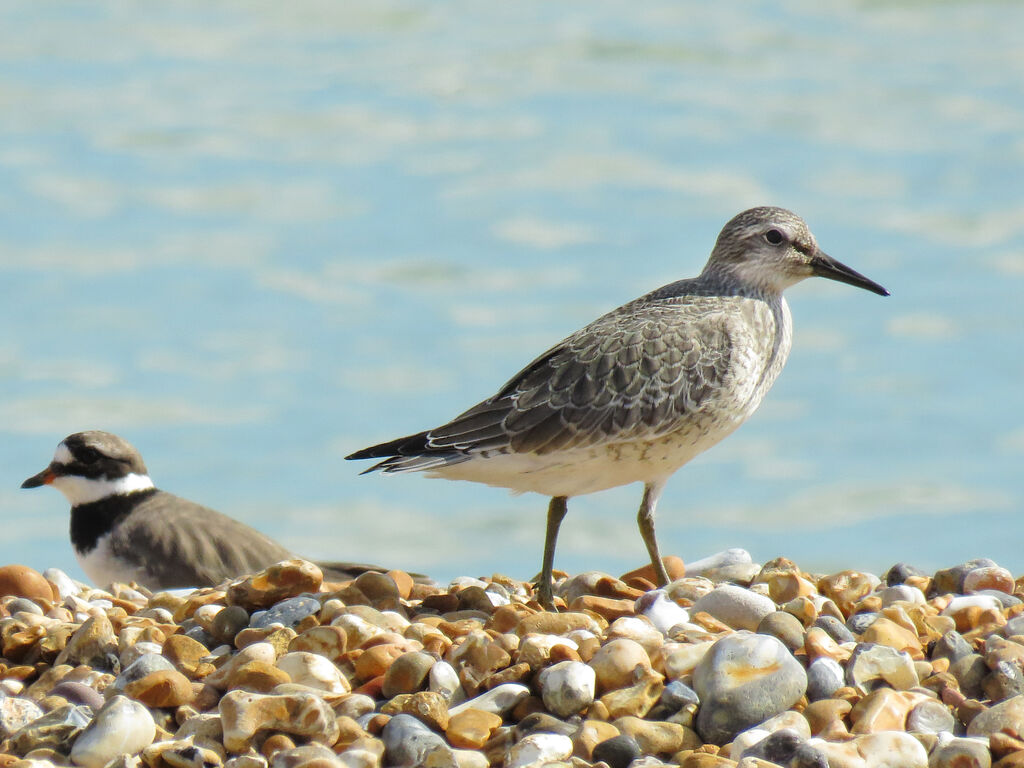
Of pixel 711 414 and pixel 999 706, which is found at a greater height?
pixel 711 414

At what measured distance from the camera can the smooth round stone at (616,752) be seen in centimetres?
333

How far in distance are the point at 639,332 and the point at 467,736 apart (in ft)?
7.47

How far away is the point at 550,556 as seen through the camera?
16.5 ft

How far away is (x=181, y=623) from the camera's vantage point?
455 centimetres

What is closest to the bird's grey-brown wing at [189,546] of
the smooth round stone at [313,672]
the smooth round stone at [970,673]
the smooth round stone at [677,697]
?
the smooth round stone at [313,672]

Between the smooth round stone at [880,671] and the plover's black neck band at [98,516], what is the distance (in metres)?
4.44

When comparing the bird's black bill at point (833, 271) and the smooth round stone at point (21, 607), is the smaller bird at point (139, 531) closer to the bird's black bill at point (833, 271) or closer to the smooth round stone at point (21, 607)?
the smooth round stone at point (21, 607)

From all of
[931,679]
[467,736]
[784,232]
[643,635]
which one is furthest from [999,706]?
[784,232]

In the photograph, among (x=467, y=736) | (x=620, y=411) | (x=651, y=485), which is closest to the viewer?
(x=467, y=736)

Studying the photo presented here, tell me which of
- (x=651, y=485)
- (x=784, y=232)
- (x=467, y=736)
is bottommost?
(x=467, y=736)

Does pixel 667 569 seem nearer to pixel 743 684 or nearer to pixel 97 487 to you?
pixel 743 684

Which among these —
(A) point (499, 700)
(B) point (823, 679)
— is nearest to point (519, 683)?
(A) point (499, 700)

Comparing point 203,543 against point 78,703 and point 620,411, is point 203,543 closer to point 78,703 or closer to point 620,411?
point 620,411

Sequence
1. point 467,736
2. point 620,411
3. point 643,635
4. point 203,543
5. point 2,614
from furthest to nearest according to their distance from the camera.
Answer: point 203,543
point 620,411
point 2,614
point 643,635
point 467,736
